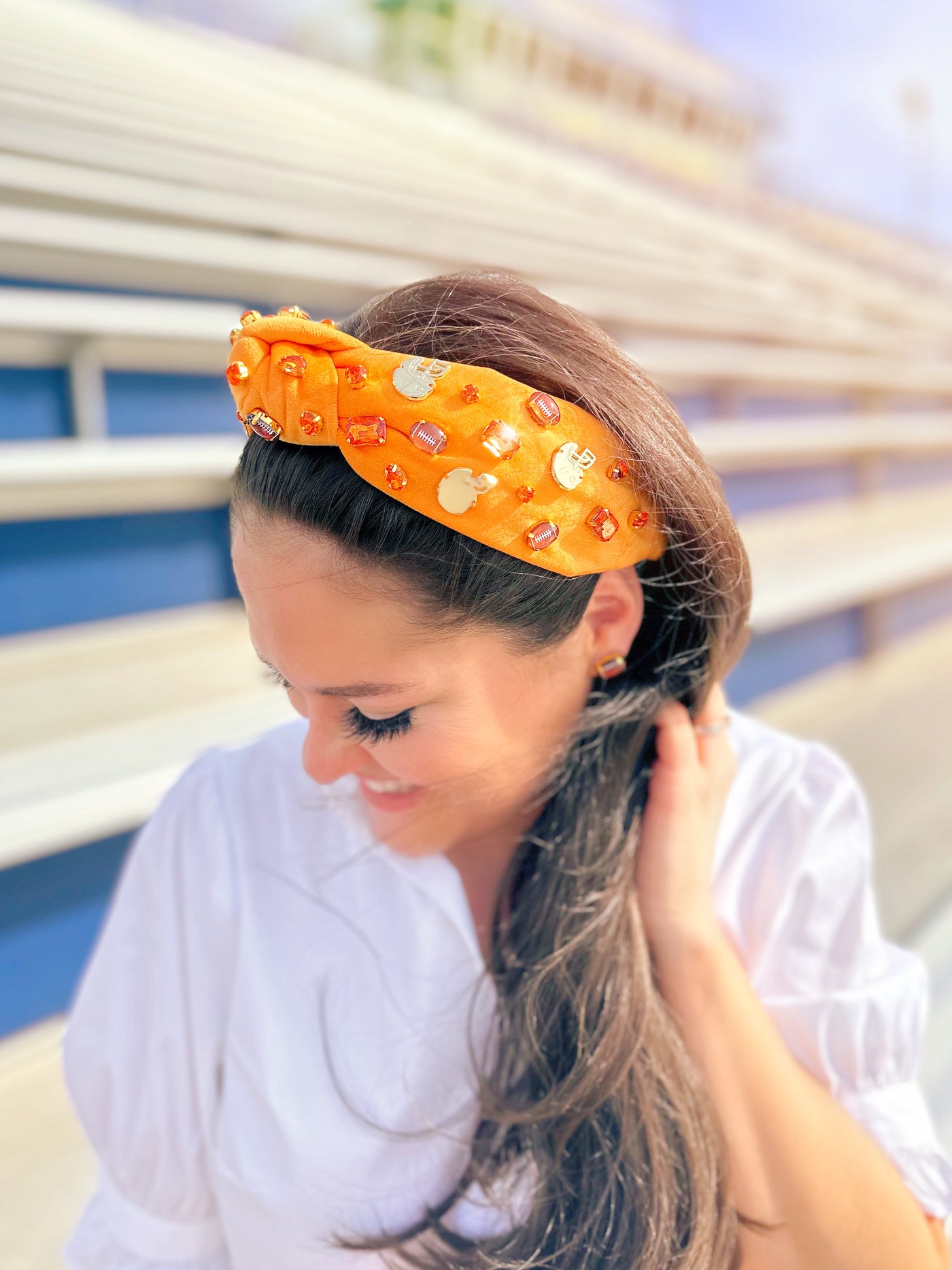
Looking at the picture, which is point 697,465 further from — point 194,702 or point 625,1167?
point 194,702

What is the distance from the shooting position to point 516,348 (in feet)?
1.39

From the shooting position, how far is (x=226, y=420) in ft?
5.31

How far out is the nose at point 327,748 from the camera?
467 mm

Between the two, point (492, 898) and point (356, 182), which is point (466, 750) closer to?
point (492, 898)

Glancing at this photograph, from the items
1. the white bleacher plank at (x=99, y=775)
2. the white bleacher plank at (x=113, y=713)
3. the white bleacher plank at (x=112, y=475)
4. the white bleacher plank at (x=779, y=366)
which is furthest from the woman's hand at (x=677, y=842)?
the white bleacher plank at (x=779, y=366)

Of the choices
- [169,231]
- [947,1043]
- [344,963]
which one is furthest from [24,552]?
[947,1043]

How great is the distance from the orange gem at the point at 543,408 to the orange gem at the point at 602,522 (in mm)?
50

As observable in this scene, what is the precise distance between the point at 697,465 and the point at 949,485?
14.6 ft

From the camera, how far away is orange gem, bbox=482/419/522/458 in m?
0.40

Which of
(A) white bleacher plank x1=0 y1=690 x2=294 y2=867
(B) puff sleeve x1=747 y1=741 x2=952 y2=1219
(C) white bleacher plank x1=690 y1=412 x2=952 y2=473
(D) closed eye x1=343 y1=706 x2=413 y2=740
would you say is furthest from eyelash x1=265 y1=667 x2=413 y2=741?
(C) white bleacher plank x1=690 y1=412 x2=952 y2=473

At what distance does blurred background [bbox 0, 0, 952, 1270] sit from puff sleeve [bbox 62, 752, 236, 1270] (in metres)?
0.59

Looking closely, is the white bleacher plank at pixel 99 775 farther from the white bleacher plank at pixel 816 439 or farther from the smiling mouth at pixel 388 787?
the white bleacher plank at pixel 816 439

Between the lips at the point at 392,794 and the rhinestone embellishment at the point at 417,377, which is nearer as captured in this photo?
the rhinestone embellishment at the point at 417,377

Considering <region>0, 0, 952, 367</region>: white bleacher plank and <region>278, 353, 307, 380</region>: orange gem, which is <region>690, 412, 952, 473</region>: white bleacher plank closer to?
<region>0, 0, 952, 367</region>: white bleacher plank
